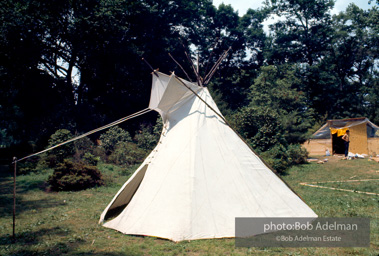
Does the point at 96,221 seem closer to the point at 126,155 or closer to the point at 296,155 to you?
the point at 126,155

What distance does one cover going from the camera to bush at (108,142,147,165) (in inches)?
747

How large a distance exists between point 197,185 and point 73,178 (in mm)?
8136

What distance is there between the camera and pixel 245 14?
A: 40.2m

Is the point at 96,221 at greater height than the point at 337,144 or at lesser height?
lesser

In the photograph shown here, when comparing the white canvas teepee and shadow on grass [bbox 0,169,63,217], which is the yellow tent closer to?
the white canvas teepee

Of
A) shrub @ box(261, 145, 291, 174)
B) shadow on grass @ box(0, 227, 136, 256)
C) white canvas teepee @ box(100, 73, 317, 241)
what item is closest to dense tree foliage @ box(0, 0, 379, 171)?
shrub @ box(261, 145, 291, 174)

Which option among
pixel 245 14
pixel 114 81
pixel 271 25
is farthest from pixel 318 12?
pixel 114 81

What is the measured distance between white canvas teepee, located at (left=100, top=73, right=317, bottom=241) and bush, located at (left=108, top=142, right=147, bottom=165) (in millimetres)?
11146

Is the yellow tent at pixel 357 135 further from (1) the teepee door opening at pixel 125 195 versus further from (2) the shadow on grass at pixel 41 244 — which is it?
(2) the shadow on grass at pixel 41 244

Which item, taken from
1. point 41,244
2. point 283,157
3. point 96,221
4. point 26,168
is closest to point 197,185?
point 96,221

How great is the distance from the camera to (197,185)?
20.8 feet

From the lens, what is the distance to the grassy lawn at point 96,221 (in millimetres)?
5371

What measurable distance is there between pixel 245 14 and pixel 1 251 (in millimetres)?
40575

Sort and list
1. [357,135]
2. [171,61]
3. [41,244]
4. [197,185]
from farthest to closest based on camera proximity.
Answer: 1. [171,61]
2. [357,135]
3. [197,185]
4. [41,244]
